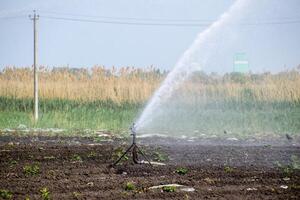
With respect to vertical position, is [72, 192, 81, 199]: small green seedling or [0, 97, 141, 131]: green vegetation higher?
[0, 97, 141, 131]: green vegetation

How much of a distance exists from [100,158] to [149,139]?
4618 mm

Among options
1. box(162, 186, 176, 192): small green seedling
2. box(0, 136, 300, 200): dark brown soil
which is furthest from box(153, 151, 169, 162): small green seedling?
box(162, 186, 176, 192): small green seedling

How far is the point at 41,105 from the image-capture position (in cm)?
2314

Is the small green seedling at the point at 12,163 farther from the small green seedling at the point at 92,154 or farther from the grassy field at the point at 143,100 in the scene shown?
the grassy field at the point at 143,100

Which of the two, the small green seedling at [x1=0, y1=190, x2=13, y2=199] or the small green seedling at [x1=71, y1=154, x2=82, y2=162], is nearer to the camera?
the small green seedling at [x1=0, y1=190, x2=13, y2=199]

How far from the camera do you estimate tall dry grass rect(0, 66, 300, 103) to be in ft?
72.8

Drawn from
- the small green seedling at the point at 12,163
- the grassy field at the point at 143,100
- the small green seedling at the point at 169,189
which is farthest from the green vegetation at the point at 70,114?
the small green seedling at the point at 169,189

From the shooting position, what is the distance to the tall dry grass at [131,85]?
22203 mm

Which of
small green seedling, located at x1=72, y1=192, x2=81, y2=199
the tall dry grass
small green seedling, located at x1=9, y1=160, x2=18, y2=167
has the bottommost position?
small green seedling, located at x1=72, y1=192, x2=81, y2=199

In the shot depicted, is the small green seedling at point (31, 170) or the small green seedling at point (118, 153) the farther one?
the small green seedling at point (118, 153)

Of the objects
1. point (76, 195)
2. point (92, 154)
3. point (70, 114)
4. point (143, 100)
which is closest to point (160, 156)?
point (92, 154)

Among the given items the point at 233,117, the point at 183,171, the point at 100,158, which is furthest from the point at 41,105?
the point at 183,171

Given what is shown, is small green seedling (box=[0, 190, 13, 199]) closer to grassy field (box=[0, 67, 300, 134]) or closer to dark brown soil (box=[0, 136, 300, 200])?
dark brown soil (box=[0, 136, 300, 200])

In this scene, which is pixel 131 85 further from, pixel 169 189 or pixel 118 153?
pixel 169 189
